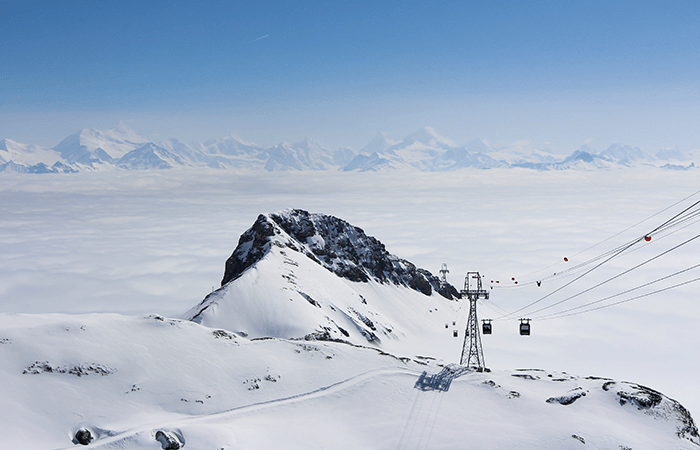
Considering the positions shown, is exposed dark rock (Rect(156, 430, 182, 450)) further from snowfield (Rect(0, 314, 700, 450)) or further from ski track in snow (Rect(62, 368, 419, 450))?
ski track in snow (Rect(62, 368, 419, 450))

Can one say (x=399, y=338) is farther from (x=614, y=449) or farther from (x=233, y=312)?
(x=614, y=449)

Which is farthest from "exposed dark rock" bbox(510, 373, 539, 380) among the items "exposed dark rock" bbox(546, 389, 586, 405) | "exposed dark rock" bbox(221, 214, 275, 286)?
"exposed dark rock" bbox(221, 214, 275, 286)

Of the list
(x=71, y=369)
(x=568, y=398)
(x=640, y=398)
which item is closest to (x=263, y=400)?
(x=71, y=369)

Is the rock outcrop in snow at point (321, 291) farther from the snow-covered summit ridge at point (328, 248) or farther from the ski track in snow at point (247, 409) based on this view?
the ski track in snow at point (247, 409)

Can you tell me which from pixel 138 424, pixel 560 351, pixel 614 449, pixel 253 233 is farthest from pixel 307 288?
pixel 560 351

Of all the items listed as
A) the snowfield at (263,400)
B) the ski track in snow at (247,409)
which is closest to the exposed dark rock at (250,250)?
the snowfield at (263,400)

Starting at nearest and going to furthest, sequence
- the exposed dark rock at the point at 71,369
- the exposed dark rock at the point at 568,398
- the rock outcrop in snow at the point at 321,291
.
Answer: the exposed dark rock at the point at 71,369
the exposed dark rock at the point at 568,398
the rock outcrop in snow at the point at 321,291

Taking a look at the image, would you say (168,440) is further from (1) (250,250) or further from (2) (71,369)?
(1) (250,250)

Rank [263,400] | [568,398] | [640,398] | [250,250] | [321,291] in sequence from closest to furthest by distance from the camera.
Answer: [263,400] < [640,398] < [568,398] < [321,291] < [250,250]
